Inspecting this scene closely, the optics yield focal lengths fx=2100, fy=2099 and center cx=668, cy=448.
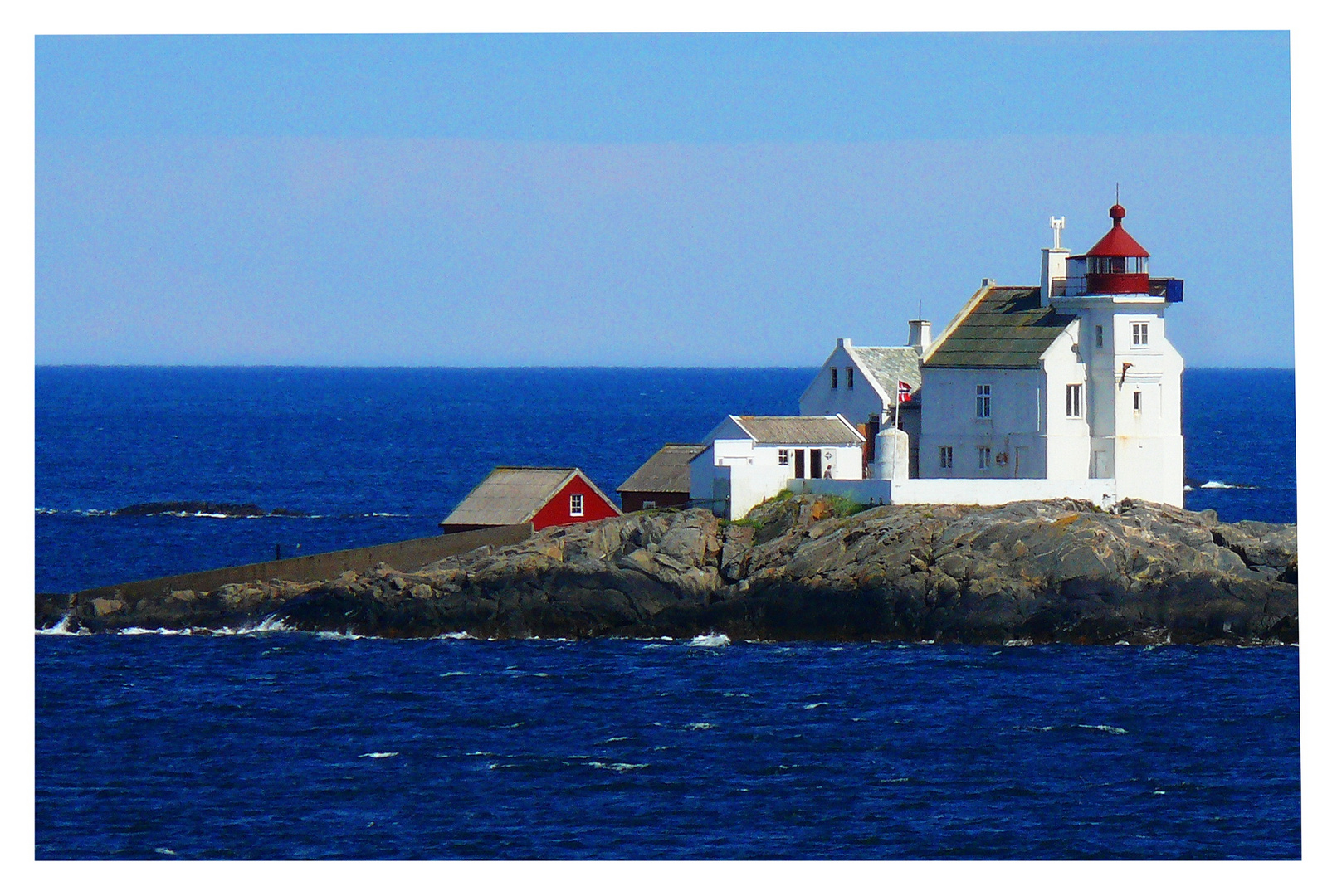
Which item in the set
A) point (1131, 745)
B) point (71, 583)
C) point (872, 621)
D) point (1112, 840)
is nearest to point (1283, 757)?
point (1131, 745)

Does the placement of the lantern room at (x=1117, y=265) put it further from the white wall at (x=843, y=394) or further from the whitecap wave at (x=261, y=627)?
the whitecap wave at (x=261, y=627)

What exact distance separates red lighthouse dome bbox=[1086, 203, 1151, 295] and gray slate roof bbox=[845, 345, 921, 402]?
19.3ft

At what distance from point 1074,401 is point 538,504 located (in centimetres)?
1396

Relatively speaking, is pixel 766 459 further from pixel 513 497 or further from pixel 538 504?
pixel 513 497

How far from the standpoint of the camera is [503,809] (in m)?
34.3

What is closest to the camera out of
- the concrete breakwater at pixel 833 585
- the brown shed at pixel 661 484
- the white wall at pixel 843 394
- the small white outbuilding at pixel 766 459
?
the concrete breakwater at pixel 833 585

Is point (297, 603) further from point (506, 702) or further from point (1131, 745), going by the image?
point (1131, 745)

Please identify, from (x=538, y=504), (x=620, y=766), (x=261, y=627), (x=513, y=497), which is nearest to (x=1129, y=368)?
(x=538, y=504)

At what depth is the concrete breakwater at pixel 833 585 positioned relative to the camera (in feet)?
154

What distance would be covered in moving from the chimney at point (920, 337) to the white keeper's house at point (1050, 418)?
2.79 meters

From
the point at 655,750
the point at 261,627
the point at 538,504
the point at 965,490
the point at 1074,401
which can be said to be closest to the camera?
the point at 655,750

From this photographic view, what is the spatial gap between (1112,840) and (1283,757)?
653 centimetres

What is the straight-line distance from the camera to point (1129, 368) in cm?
5284

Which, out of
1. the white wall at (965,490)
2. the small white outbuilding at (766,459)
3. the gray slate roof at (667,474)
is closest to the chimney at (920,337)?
the small white outbuilding at (766,459)
